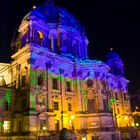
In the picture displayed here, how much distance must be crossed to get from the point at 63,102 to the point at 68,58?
9.41m

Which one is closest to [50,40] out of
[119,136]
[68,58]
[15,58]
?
[68,58]

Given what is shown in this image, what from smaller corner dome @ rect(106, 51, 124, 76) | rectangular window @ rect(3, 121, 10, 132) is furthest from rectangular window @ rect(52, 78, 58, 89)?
smaller corner dome @ rect(106, 51, 124, 76)

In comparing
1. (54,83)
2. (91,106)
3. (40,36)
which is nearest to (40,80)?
(54,83)

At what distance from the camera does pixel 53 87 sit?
46875mm

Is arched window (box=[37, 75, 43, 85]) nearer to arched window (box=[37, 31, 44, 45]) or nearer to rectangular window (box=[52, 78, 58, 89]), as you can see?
rectangular window (box=[52, 78, 58, 89])

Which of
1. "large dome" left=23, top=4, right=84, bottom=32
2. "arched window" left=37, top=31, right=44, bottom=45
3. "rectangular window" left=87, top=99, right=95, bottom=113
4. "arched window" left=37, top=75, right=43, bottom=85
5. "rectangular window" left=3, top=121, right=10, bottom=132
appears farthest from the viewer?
"large dome" left=23, top=4, right=84, bottom=32

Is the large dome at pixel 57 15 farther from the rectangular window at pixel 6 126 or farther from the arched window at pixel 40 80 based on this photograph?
the rectangular window at pixel 6 126

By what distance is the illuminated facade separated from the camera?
42.1 m

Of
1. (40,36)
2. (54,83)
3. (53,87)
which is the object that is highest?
(40,36)

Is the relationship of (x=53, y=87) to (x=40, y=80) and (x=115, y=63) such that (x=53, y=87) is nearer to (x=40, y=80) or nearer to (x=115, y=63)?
(x=40, y=80)

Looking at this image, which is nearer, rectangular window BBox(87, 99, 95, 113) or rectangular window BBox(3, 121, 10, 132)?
rectangular window BBox(3, 121, 10, 132)

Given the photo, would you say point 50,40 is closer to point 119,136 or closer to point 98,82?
point 98,82

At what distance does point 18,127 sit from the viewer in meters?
41.9

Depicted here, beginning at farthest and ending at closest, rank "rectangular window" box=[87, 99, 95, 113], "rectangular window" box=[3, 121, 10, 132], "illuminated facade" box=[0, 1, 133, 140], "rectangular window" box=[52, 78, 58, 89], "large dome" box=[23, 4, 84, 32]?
"large dome" box=[23, 4, 84, 32] < "rectangular window" box=[87, 99, 95, 113] < "rectangular window" box=[52, 78, 58, 89] < "illuminated facade" box=[0, 1, 133, 140] < "rectangular window" box=[3, 121, 10, 132]
